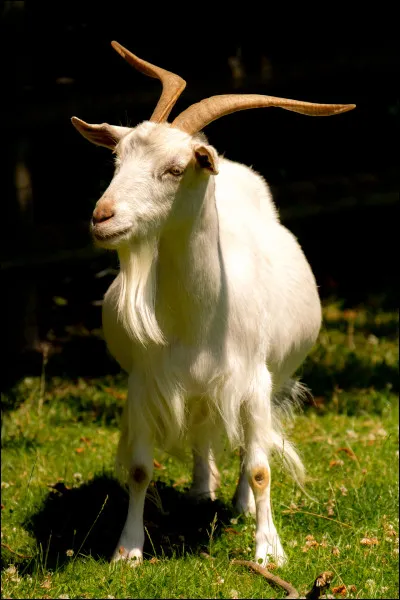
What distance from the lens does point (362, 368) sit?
315 inches

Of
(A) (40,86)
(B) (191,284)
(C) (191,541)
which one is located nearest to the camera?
(B) (191,284)

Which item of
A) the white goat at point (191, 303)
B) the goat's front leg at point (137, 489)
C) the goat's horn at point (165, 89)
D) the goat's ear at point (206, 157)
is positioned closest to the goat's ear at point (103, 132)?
the white goat at point (191, 303)

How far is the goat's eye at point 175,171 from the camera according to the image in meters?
4.35

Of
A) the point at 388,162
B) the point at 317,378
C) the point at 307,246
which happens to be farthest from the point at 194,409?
the point at 388,162

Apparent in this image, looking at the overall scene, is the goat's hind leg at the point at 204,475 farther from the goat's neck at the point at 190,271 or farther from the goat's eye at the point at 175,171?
the goat's eye at the point at 175,171

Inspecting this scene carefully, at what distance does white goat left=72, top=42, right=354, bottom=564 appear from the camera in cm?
436

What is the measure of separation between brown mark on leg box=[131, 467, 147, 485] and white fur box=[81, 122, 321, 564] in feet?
0.05

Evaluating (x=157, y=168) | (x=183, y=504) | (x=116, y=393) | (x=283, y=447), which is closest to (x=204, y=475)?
(x=183, y=504)

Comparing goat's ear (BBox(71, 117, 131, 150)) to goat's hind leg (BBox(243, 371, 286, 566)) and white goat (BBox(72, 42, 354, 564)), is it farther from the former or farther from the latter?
goat's hind leg (BBox(243, 371, 286, 566))

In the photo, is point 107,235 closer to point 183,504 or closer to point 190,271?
point 190,271

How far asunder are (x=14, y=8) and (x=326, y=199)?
306cm

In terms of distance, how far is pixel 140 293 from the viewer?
4.59 meters

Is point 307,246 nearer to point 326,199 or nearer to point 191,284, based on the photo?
point 326,199

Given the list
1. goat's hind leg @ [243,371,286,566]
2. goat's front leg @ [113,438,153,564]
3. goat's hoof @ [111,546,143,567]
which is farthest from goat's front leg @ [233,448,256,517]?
goat's hoof @ [111,546,143,567]
